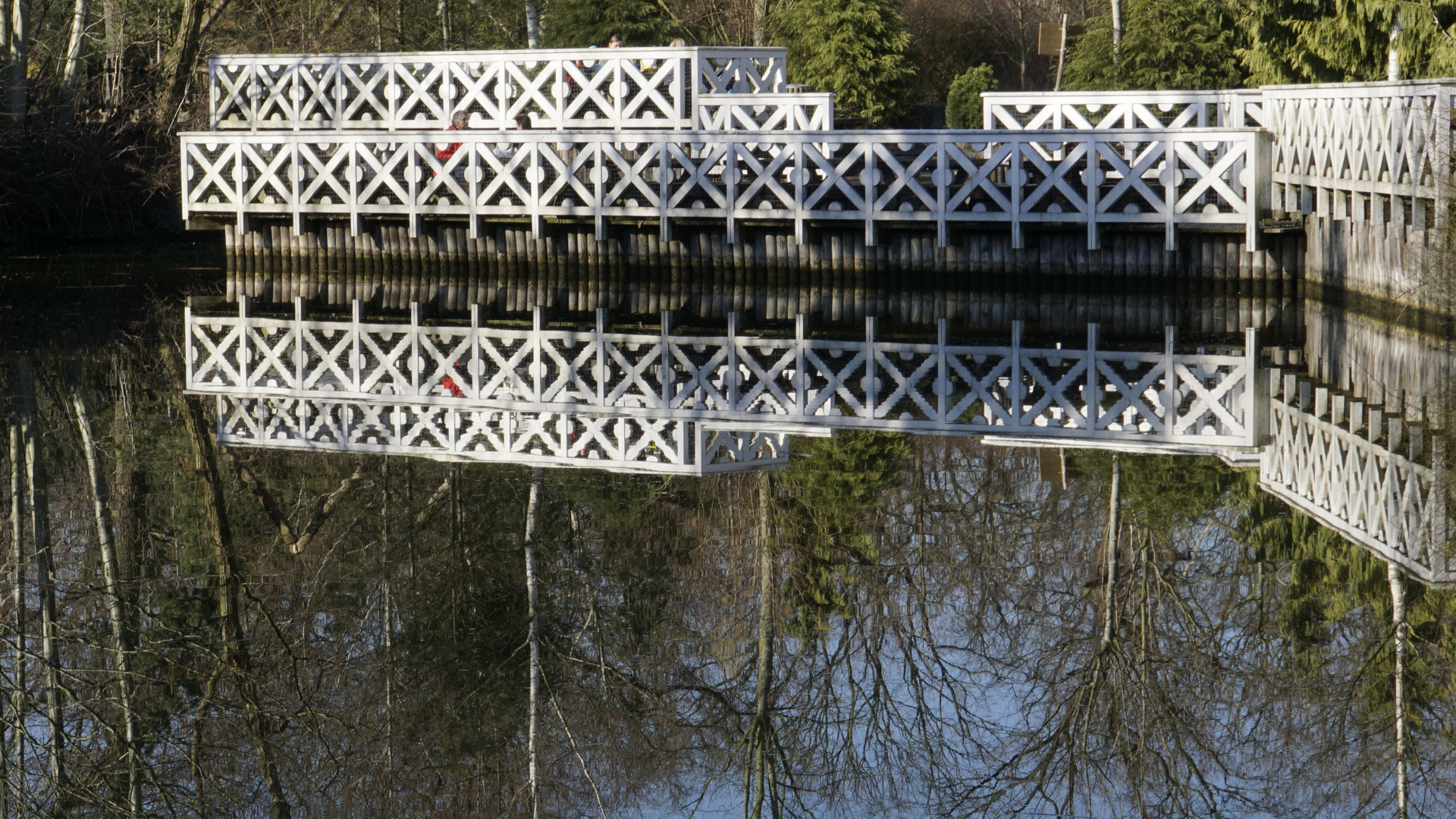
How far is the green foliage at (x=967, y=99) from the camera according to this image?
28.7 metres

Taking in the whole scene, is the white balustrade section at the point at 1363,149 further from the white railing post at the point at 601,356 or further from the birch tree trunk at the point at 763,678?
Result: the birch tree trunk at the point at 763,678

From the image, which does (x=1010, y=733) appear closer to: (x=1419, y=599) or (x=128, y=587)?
(x=1419, y=599)

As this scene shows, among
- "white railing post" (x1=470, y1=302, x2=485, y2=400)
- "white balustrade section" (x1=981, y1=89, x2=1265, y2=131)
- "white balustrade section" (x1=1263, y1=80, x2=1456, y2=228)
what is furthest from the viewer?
"white balustrade section" (x1=981, y1=89, x2=1265, y2=131)

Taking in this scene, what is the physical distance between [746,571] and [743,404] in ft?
11.6

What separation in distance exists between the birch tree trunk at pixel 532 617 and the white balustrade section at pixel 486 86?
11.0 m

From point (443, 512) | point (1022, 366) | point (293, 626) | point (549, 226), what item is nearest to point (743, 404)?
point (1022, 366)

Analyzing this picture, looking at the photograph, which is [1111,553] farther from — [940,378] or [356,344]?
[356,344]

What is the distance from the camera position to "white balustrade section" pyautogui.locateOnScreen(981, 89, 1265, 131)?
15562mm

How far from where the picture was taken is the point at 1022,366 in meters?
10.6

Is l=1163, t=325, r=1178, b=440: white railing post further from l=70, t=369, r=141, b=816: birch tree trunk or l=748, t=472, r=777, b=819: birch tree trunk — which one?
l=70, t=369, r=141, b=816: birch tree trunk

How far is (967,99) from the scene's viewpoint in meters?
28.8

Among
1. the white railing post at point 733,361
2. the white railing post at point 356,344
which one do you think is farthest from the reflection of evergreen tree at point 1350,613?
the white railing post at point 356,344

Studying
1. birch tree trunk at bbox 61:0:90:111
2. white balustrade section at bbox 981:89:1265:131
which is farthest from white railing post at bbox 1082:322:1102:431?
birch tree trunk at bbox 61:0:90:111

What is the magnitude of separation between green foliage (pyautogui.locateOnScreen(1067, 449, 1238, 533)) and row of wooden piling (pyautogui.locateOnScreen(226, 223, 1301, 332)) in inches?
198
